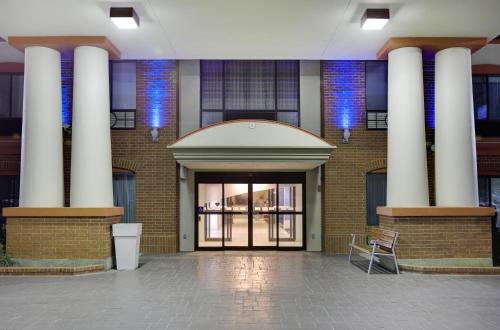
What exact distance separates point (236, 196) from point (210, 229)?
1.34 m

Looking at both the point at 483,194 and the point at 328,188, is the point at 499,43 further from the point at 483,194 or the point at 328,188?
the point at 328,188

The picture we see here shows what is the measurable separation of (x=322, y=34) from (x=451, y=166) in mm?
4379

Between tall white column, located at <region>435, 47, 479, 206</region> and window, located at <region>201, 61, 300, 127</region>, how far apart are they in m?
4.91

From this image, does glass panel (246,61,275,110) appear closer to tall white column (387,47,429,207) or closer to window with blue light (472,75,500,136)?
tall white column (387,47,429,207)

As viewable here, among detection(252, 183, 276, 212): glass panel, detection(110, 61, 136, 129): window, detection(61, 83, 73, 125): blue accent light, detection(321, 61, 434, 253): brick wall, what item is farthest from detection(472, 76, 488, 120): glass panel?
detection(61, 83, 73, 125): blue accent light

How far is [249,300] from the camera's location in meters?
7.94

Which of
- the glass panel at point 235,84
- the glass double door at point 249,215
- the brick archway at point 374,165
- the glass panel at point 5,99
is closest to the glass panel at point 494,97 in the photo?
the brick archway at point 374,165

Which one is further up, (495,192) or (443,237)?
(495,192)

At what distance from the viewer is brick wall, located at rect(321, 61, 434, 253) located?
47.8 ft

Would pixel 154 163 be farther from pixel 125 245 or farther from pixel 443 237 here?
pixel 443 237

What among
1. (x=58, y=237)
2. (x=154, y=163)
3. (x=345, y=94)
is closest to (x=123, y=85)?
(x=154, y=163)

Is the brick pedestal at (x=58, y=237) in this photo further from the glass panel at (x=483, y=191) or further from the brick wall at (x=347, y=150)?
the glass panel at (x=483, y=191)

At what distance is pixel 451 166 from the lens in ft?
36.8

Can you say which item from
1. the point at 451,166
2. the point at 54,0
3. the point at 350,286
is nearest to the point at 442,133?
the point at 451,166
